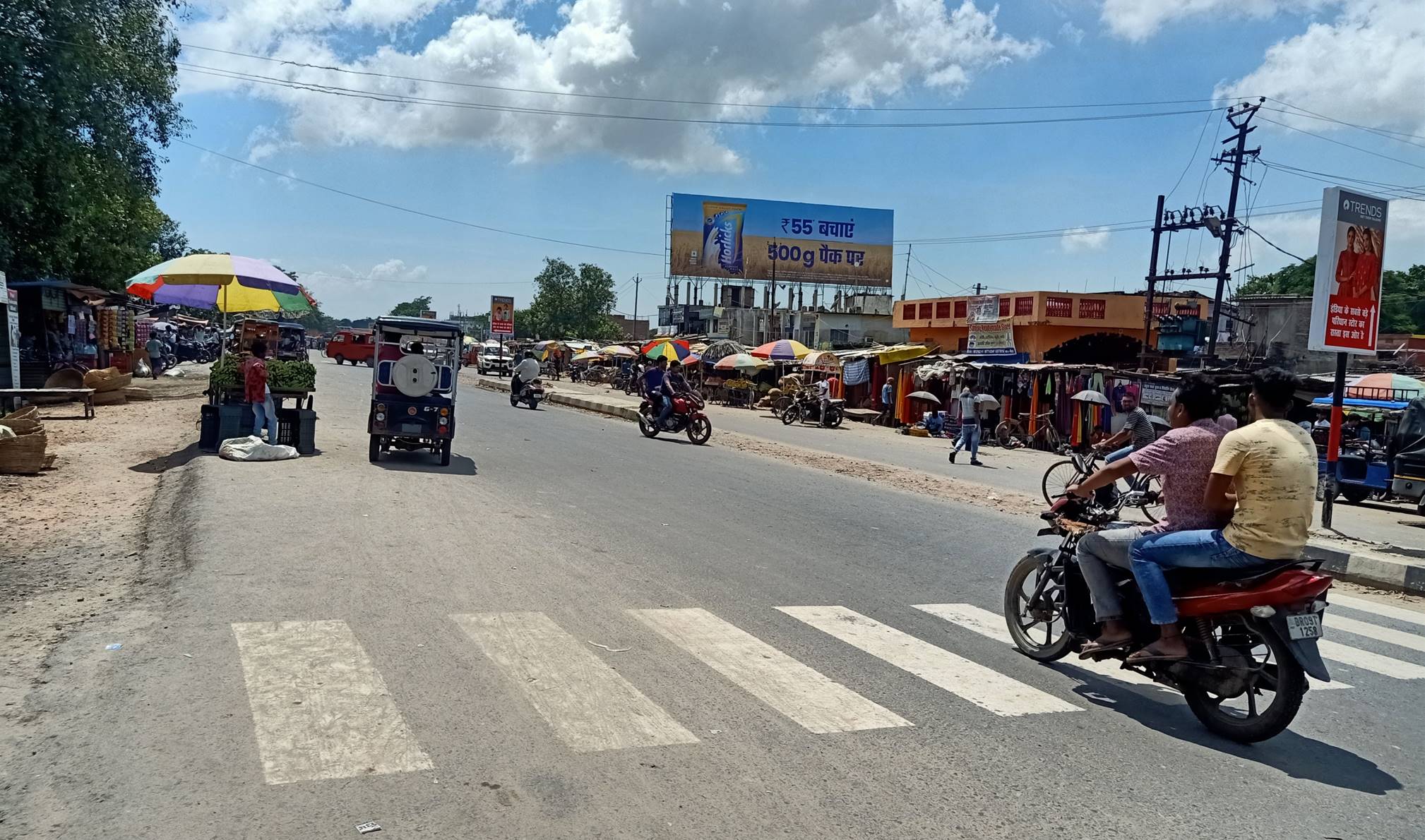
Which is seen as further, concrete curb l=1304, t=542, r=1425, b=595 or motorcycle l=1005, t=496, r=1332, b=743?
concrete curb l=1304, t=542, r=1425, b=595

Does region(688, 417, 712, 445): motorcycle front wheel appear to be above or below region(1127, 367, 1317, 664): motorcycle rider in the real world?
below

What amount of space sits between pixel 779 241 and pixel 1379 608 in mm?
51084

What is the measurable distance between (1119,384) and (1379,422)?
517 cm

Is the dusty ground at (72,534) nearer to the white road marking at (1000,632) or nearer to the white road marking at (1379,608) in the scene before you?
the white road marking at (1000,632)

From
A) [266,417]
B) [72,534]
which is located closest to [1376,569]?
[72,534]

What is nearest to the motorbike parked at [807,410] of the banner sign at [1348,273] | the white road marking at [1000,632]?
the banner sign at [1348,273]

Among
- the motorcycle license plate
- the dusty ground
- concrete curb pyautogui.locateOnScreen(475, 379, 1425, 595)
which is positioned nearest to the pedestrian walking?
concrete curb pyautogui.locateOnScreen(475, 379, 1425, 595)

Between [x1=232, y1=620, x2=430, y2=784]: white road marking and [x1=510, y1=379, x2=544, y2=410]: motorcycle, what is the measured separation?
81.8 feet

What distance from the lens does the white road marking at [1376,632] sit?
272 inches

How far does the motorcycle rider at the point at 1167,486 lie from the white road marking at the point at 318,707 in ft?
11.1

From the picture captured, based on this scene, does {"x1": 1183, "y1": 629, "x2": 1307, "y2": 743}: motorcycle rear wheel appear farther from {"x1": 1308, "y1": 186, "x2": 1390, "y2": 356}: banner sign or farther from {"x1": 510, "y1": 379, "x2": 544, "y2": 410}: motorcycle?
{"x1": 510, "y1": 379, "x2": 544, "y2": 410}: motorcycle

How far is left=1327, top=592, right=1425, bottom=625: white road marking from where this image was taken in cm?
793

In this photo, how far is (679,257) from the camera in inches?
2239

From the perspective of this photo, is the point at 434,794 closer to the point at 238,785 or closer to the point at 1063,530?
the point at 238,785
